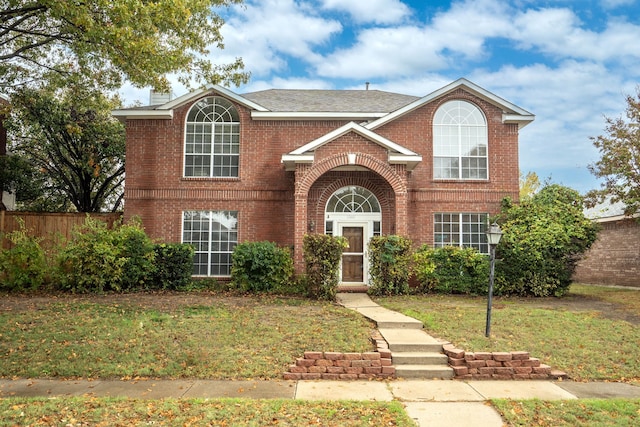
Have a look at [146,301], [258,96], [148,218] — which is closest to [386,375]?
[146,301]

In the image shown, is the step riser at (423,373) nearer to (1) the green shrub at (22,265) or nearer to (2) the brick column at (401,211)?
(2) the brick column at (401,211)

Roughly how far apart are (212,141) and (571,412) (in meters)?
13.1

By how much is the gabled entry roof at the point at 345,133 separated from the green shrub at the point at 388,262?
7.63 ft

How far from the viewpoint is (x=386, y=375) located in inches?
284

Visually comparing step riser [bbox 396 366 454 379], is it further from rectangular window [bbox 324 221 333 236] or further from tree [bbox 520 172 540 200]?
tree [bbox 520 172 540 200]

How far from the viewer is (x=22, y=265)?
13.4m

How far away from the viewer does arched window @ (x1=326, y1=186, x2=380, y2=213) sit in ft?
50.3

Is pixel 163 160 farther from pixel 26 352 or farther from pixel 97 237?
pixel 26 352

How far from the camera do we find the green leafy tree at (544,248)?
1420 centimetres

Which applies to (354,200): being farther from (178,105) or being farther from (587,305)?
(587,305)

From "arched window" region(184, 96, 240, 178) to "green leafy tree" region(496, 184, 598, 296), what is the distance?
9.02 metres

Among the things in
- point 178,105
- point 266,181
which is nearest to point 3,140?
point 178,105

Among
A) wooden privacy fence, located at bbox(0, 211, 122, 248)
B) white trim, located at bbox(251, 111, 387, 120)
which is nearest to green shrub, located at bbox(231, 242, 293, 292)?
white trim, located at bbox(251, 111, 387, 120)

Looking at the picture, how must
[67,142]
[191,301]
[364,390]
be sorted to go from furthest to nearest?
1. [67,142]
2. [191,301]
3. [364,390]
